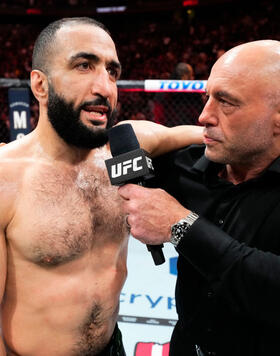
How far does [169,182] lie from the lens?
1.29m

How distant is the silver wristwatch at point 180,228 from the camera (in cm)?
96

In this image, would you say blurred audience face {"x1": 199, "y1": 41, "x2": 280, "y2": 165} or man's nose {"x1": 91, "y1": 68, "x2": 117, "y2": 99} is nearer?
blurred audience face {"x1": 199, "y1": 41, "x2": 280, "y2": 165}

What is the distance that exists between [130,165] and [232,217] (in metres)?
0.33

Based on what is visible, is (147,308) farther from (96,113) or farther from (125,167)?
(125,167)

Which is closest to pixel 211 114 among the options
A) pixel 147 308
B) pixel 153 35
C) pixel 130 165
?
pixel 130 165

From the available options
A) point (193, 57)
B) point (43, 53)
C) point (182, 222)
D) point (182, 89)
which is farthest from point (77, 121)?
point (193, 57)

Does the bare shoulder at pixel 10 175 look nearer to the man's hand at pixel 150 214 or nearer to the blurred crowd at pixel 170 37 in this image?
the man's hand at pixel 150 214

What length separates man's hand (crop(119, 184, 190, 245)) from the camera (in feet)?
3.16

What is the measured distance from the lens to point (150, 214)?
3.16 feet

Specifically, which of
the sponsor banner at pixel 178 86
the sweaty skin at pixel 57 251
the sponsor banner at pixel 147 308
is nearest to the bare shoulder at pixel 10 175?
the sweaty skin at pixel 57 251

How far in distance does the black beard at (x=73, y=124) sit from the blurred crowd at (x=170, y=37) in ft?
21.0

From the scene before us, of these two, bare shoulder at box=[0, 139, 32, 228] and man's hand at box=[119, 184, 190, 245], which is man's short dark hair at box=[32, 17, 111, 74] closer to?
bare shoulder at box=[0, 139, 32, 228]

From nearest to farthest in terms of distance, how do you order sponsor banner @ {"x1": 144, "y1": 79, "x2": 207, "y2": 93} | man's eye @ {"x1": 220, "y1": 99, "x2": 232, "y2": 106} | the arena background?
man's eye @ {"x1": 220, "y1": 99, "x2": 232, "y2": 106} → sponsor banner @ {"x1": 144, "y1": 79, "x2": 207, "y2": 93} → the arena background

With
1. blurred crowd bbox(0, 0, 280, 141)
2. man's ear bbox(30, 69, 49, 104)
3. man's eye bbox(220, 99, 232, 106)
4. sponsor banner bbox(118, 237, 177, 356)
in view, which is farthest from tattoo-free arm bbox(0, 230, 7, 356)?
blurred crowd bbox(0, 0, 280, 141)
